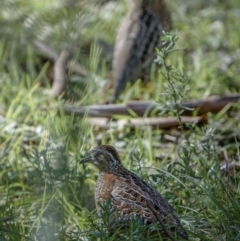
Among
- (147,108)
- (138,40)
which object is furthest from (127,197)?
(138,40)

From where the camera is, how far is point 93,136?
5.14 metres

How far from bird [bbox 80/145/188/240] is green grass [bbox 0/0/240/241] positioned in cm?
11

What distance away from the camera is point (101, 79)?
6.45m

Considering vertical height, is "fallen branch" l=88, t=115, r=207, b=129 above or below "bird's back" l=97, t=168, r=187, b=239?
above

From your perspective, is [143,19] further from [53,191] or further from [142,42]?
[53,191]

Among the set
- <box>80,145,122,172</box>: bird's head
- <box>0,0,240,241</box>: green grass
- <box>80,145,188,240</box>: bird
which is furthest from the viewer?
<box>80,145,122,172</box>: bird's head

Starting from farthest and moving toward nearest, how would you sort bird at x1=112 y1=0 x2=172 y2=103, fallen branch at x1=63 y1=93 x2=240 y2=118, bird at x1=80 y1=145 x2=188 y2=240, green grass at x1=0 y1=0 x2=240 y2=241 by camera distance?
1. bird at x1=112 y1=0 x2=172 y2=103
2. fallen branch at x1=63 y1=93 x2=240 y2=118
3. bird at x1=80 y1=145 x2=188 y2=240
4. green grass at x1=0 y1=0 x2=240 y2=241

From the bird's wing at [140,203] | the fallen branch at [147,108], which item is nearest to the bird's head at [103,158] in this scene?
the bird's wing at [140,203]

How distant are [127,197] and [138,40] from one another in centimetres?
343

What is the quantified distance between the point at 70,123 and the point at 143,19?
5069mm

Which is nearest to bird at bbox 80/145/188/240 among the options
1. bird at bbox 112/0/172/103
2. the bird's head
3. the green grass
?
the bird's head

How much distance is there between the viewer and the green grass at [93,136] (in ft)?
5.77

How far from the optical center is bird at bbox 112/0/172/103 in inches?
250

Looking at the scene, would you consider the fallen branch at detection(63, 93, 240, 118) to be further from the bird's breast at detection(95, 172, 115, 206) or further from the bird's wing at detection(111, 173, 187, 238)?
the bird's wing at detection(111, 173, 187, 238)
